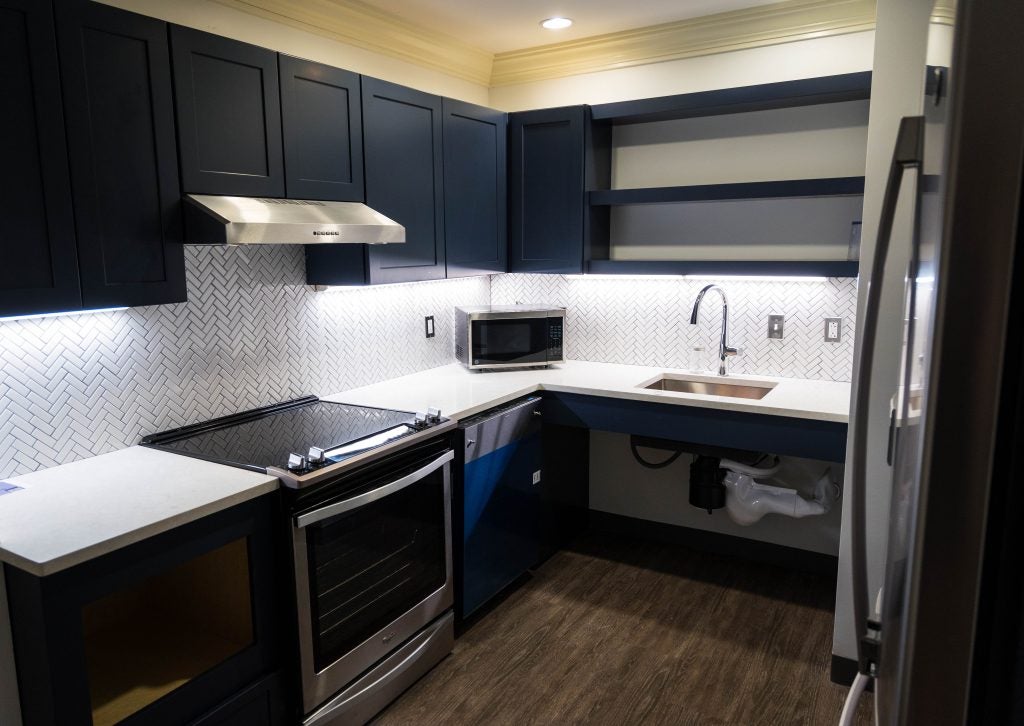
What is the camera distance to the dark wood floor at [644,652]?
7.97 ft

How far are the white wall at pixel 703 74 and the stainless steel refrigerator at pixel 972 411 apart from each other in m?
2.76

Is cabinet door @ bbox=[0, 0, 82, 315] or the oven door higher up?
cabinet door @ bbox=[0, 0, 82, 315]

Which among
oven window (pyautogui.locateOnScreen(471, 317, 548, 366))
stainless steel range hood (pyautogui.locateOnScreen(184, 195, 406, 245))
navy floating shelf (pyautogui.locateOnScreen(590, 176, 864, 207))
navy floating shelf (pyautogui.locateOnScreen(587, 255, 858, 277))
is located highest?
navy floating shelf (pyautogui.locateOnScreen(590, 176, 864, 207))

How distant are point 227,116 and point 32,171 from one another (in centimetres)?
62

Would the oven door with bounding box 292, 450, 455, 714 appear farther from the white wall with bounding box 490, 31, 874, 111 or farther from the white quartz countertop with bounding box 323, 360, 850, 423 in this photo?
the white wall with bounding box 490, 31, 874, 111

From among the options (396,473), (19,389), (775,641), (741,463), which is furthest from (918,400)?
(741,463)

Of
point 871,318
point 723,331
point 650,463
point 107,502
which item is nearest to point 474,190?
point 723,331

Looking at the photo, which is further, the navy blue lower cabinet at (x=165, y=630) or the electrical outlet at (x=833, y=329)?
the electrical outlet at (x=833, y=329)

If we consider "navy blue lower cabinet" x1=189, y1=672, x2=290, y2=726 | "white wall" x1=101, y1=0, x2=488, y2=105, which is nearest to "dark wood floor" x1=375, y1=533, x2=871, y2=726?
"navy blue lower cabinet" x1=189, y1=672, x2=290, y2=726

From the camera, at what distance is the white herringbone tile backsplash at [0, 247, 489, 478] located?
2104 millimetres

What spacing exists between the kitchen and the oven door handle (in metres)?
0.01

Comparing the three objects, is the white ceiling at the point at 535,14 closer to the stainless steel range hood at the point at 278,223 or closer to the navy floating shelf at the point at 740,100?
the navy floating shelf at the point at 740,100

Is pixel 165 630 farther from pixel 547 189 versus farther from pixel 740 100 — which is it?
pixel 740 100

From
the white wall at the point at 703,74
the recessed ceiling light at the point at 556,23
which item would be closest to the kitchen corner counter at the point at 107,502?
the recessed ceiling light at the point at 556,23
